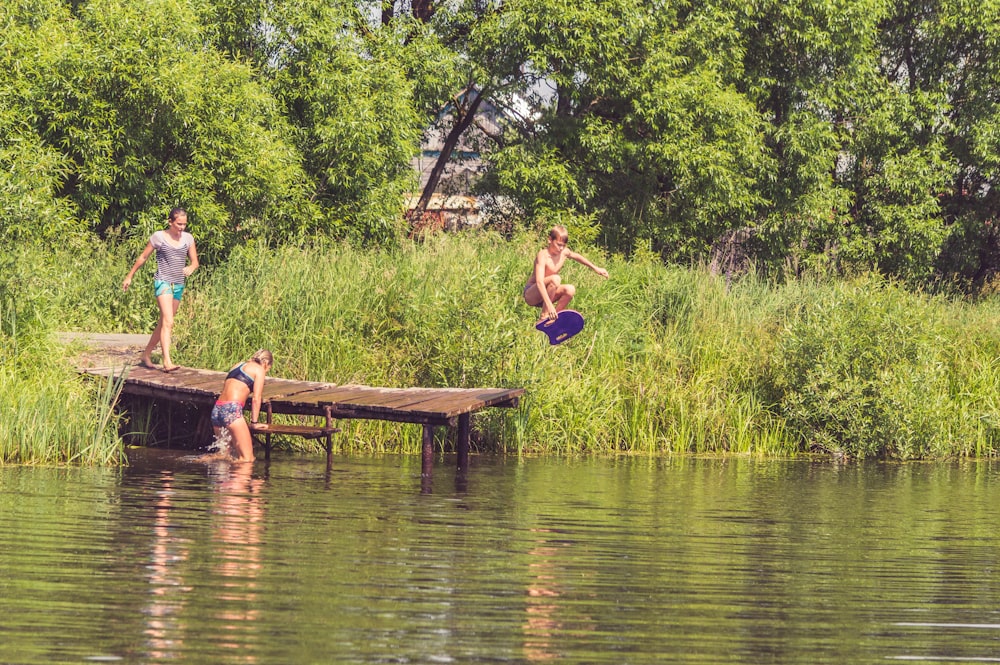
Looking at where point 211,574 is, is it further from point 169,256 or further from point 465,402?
point 169,256

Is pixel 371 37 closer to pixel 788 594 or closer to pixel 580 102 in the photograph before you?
pixel 580 102

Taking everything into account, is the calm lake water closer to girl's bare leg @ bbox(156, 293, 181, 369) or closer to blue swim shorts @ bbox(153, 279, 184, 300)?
girl's bare leg @ bbox(156, 293, 181, 369)

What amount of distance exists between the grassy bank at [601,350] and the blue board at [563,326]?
137cm

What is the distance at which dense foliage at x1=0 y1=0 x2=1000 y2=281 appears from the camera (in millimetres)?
22500

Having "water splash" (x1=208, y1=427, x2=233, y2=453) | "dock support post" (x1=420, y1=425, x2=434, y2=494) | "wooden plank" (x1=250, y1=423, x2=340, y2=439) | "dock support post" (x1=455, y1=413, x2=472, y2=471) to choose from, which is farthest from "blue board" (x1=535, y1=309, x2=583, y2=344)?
"water splash" (x1=208, y1=427, x2=233, y2=453)

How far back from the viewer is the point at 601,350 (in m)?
19.9

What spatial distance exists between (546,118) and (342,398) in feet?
52.8

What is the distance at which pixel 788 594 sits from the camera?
9047mm

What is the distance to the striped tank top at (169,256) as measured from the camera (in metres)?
17.2

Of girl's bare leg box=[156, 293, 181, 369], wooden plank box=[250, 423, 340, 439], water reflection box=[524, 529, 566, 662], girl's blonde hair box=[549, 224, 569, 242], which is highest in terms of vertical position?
girl's blonde hair box=[549, 224, 569, 242]

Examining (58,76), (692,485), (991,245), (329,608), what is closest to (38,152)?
(58,76)

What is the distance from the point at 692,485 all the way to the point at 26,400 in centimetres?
697

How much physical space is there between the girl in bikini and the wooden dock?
0.28 m

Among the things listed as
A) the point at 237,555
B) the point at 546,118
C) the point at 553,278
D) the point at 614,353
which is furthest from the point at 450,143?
the point at 237,555
